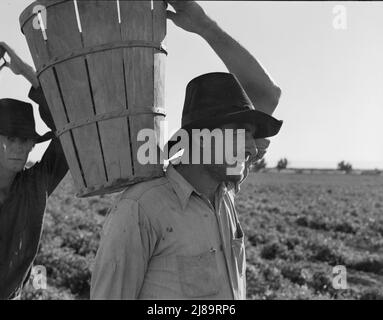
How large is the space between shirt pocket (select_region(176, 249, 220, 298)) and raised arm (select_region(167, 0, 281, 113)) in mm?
809

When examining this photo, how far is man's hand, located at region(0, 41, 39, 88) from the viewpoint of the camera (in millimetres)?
2738

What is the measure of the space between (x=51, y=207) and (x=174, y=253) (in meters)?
17.2

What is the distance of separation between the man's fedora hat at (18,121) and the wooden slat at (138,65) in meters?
1.08

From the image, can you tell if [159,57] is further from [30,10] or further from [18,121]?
[18,121]

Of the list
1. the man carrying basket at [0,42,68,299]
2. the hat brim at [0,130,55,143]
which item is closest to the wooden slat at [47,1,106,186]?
the man carrying basket at [0,42,68,299]

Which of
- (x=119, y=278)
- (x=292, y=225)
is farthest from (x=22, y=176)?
(x=292, y=225)

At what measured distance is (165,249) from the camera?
2.13 m

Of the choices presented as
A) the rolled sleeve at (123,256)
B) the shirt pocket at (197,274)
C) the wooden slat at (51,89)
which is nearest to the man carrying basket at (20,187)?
the wooden slat at (51,89)

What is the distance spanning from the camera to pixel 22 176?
318 cm

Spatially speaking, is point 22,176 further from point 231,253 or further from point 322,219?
point 322,219

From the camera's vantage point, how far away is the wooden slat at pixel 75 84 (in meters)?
2.04

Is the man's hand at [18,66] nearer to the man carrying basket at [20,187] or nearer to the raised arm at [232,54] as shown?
the man carrying basket at [20,187]

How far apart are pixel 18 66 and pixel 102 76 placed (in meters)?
0.88
